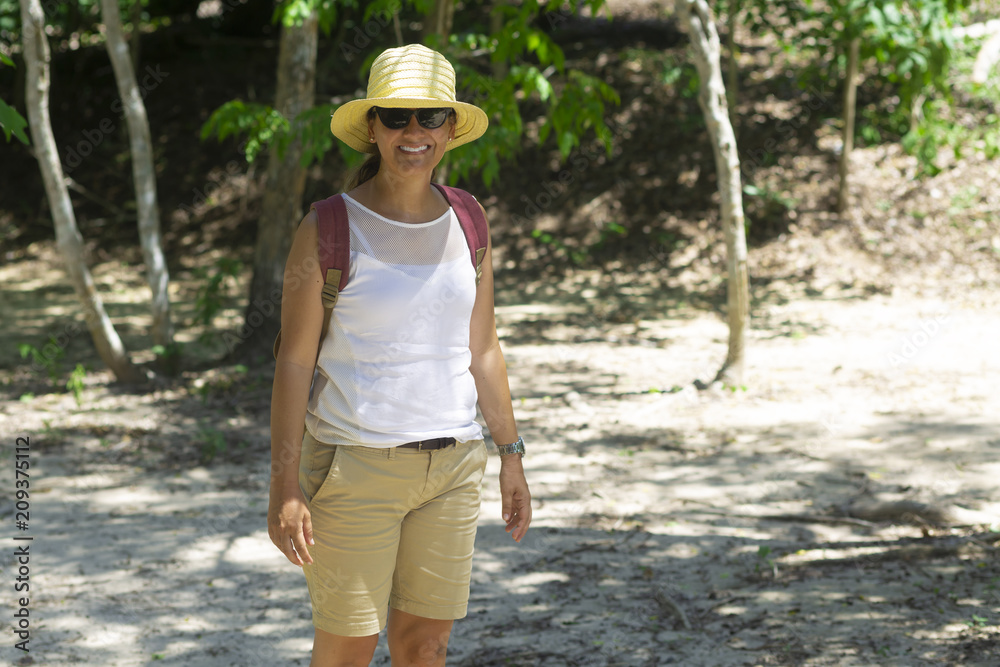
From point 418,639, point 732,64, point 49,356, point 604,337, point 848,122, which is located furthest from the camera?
point 732,64

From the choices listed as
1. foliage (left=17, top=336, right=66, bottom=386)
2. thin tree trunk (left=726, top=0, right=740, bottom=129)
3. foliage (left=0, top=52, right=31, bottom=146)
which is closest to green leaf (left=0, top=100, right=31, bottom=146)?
foliage (left=0, top=52, right=31, bottom=146)

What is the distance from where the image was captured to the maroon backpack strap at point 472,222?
2.18m

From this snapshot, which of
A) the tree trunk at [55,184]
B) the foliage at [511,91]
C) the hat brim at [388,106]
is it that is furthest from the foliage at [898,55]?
the tree trunk at [55,184]

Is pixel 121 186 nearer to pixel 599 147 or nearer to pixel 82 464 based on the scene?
pixel 599 147

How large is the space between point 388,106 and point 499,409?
2.65ft

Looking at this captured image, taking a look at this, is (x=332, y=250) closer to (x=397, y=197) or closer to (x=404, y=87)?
(x=397, y=197)

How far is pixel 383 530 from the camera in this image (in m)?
2.04

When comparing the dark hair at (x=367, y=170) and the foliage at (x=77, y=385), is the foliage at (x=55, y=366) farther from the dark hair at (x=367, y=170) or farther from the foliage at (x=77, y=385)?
the dark hair at (x=367, y=170)

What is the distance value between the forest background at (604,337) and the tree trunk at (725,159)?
1.10ft

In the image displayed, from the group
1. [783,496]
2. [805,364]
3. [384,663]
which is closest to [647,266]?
[805,364]

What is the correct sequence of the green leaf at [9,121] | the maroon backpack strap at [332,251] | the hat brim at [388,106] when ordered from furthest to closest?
the green leaf at [9,121] < the hat brim at [388,106] < the maroon backpack strap at [332,251]

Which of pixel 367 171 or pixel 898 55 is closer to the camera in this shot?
pixel 367 171

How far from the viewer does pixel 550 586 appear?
377 cm

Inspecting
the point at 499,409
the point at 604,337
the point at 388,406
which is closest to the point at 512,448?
the point at 499,409
